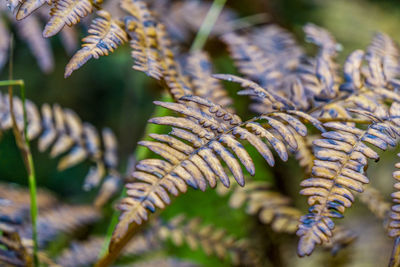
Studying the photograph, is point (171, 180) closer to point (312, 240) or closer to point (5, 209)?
point (312, 240)

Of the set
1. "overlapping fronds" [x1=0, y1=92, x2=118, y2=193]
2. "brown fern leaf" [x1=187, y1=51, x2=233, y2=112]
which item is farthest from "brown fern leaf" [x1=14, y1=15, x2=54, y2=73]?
"brown fern leaf" [x1=187, y1=51, x2=233, y2=112]

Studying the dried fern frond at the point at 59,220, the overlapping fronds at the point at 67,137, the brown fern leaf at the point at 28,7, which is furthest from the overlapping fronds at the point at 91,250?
the brown fern leaf at the point at 28,7

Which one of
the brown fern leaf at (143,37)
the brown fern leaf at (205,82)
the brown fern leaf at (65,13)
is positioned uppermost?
the brown fern leaf at (65,13)

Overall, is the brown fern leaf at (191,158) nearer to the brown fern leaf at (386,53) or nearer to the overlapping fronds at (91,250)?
the brown fern leaf at (386,53)

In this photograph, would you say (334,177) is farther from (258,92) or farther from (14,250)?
(14,250)

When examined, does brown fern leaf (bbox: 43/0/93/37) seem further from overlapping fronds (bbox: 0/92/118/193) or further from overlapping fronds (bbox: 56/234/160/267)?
overlapping fronds (bbox: 56/234/160/267)

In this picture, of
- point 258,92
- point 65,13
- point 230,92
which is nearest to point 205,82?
point 258,92

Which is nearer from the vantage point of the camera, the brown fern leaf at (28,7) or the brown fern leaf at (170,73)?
the brown fern leaf at (28,7)

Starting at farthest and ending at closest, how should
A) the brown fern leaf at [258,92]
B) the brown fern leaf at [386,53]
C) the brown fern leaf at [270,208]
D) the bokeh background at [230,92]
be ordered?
the bokeh background at [230,92], the brown fern leaf at [270,208], the brown fern leaf at [386,53], the brown fern leaf at [258,92]
